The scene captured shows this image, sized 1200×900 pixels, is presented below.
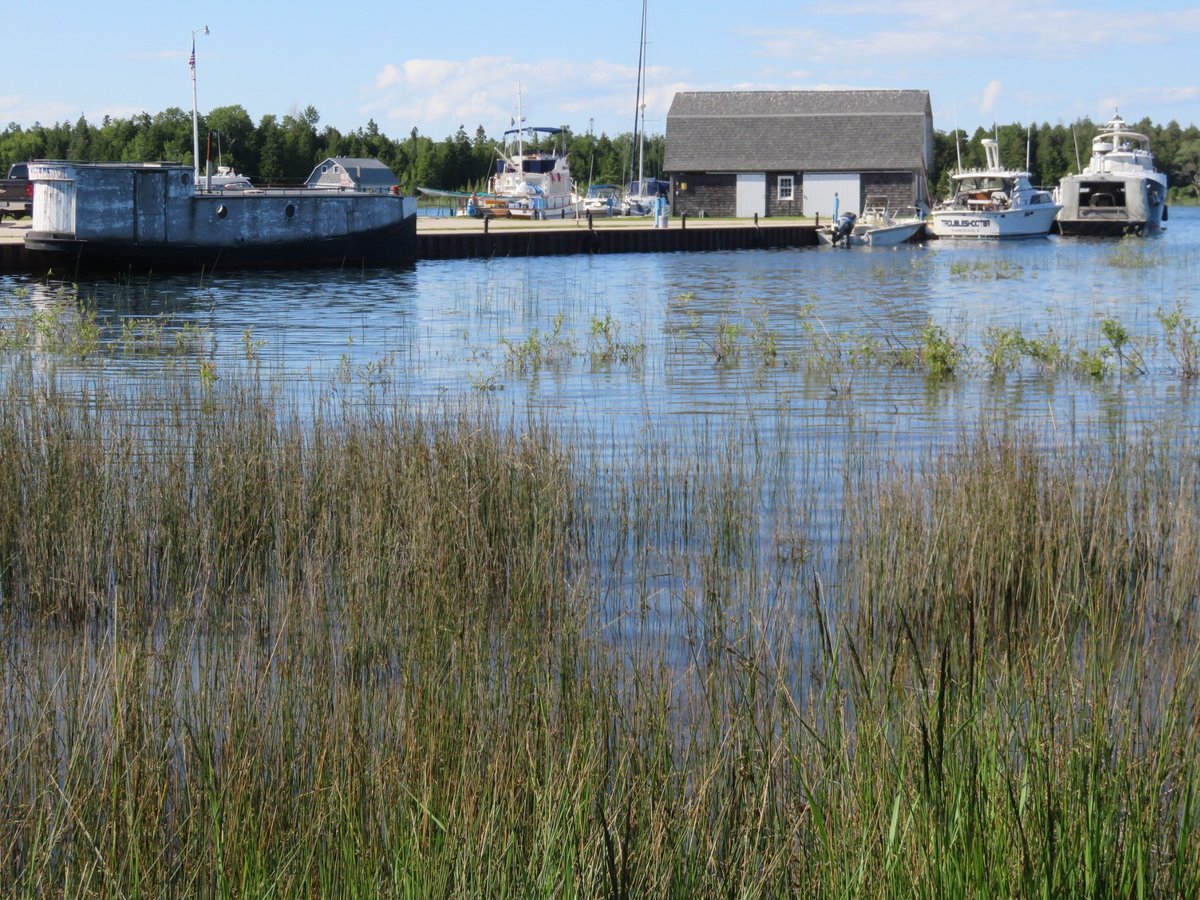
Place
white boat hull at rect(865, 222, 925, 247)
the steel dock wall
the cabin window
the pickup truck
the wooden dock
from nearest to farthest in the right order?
the wooden dock < the steel dock wall < the pickup truck < white boat hull at rect(865, 222, 925, 247) < the cabin window

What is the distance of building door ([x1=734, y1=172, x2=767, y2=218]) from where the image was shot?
6328 centimetres

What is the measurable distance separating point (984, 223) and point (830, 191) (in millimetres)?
12895

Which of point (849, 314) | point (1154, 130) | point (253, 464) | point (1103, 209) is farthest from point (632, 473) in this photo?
point (1154, 130)

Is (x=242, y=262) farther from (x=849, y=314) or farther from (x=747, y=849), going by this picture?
(x=747, y=849)

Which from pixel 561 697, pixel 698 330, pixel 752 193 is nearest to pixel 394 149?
pixel 752 193

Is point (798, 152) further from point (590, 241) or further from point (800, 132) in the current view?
point (590, 241)

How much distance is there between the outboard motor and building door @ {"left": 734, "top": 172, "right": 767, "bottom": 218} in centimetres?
1564

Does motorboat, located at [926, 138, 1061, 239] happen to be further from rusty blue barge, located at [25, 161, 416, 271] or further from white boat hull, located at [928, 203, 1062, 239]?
rusty blue barge, located at [25, 161, 416, 271]

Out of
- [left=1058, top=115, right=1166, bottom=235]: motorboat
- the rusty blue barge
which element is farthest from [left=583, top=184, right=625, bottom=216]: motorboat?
the rusty blue barge

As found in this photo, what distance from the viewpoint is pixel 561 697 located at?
3.85 meters

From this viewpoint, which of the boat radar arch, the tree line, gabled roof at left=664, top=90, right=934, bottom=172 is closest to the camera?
the boat radar arch

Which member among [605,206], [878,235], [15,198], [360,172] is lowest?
[878,235]

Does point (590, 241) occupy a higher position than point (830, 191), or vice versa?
point (830, 191)

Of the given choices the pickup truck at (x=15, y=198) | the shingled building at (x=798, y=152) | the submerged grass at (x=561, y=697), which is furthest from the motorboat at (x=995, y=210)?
the submerged grass at (x=561, y=697)
